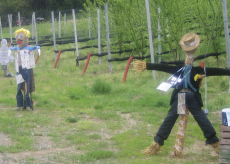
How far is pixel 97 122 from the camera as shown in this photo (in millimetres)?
8070

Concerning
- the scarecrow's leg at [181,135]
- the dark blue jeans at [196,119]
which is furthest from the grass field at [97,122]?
the dark blue jeans at [196,119]

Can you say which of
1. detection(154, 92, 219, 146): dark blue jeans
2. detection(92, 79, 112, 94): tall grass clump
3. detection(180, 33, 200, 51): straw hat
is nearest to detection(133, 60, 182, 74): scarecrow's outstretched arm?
detection(180, 33, 200, 51): straw hat

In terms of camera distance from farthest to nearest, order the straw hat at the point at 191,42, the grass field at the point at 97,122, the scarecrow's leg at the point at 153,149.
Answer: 1. the grass field at the point at 97,122
2. the scarecrow's leg at the point at 153,149
3. the straw hat at the point at 191,42

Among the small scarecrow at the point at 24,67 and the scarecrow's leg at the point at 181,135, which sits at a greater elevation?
the small scarecrow at the point at 24,67

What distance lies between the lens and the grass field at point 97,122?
5812 mm

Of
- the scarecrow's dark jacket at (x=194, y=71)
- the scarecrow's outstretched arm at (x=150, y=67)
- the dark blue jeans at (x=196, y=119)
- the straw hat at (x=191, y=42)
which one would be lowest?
the dark blue jeans at (x=196, y=119)

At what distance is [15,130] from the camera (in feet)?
24.3

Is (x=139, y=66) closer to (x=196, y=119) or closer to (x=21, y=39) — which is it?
(x=196, y=119)

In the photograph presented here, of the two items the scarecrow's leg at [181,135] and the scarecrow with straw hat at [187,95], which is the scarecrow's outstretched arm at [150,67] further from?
the scarecrow's leg at [181,135]

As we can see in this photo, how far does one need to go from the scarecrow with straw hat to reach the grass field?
37 cm

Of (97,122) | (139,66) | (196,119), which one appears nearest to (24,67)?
(97,122)

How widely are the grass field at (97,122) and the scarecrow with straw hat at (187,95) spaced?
0.37 meters

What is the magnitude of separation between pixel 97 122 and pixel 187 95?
3090 millimetres

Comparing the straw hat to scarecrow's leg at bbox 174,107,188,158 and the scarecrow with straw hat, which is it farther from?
scarecrow's leg at bbox 174,107,188,158
